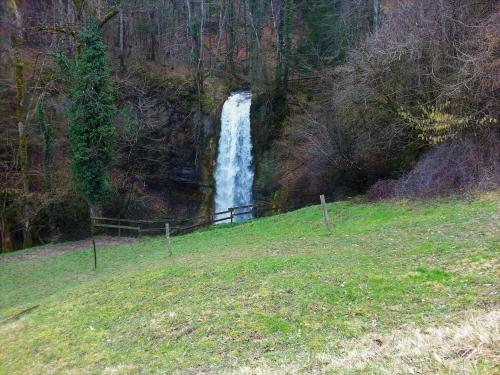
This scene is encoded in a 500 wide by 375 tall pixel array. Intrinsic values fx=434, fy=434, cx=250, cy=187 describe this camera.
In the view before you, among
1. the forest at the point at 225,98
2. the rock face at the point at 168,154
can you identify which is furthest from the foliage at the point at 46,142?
the rock face at the point at 168,154

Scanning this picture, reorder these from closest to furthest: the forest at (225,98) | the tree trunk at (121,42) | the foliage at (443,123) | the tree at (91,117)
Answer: the foliage at (443,123)
the forest at (225,98)
the tree at (91,117)
the tree trunk at (121,42)

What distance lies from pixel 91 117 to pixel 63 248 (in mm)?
7478

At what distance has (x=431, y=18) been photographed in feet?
62.2

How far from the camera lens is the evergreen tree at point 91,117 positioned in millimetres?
24031

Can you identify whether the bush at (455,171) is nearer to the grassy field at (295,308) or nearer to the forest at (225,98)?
the forest at (225,98)

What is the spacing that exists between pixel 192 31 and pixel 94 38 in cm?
1456

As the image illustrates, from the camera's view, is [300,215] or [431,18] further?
[300,215]

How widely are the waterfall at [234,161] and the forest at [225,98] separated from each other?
0.71m

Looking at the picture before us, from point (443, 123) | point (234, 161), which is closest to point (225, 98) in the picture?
point (234, 161)

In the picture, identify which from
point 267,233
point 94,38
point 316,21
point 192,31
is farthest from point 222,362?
point 316,21

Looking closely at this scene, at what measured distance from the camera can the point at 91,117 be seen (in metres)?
24.6

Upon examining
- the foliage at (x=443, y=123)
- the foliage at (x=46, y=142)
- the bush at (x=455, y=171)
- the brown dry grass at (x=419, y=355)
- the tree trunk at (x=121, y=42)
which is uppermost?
the tree trunk at (x=121, y=42)

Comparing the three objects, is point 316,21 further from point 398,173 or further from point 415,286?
point 415,286

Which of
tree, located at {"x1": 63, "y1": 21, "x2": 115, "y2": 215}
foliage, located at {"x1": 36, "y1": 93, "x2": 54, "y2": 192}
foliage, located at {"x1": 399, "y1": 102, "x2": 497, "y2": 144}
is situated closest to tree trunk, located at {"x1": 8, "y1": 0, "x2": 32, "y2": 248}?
foliage, located at {"x1": 36, "y1": 93, "x2": 54, "y2": 192}
